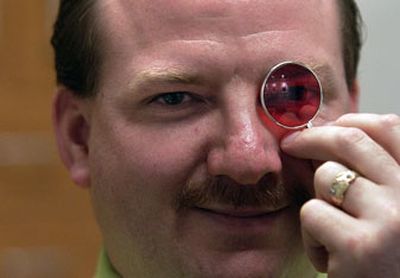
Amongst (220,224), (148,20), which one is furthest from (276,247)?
(148,20)

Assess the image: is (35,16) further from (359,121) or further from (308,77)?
(359,121)

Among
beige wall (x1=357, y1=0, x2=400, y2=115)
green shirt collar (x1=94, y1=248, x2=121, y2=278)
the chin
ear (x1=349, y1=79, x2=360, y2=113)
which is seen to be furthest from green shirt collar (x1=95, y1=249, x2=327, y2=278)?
beige wall (x1=357, y1=0, x2=400, y2=115)

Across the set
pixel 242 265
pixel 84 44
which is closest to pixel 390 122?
pixel 242 265

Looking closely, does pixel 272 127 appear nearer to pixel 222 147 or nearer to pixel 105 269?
pixel 222 147

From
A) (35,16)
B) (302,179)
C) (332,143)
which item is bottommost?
(35,16)

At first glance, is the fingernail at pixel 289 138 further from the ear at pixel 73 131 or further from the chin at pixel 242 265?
the ear at pixel 73 131

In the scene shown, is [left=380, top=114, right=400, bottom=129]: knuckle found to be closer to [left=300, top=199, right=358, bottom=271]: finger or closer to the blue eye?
[left=300, top=199, right=358, bottom=271]: finger
